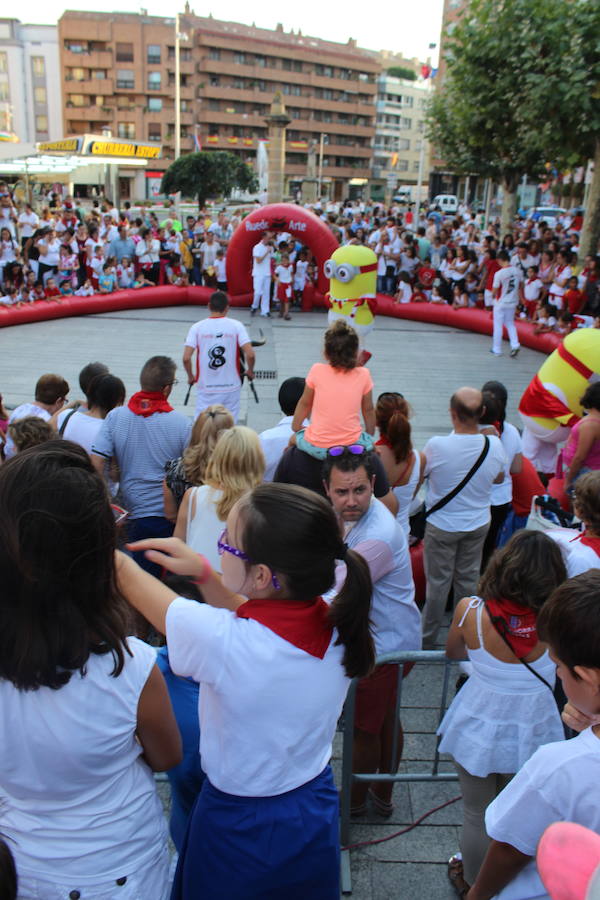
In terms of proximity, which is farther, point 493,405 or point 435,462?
point 493,405

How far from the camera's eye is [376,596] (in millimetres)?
2969

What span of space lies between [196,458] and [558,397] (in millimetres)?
3762

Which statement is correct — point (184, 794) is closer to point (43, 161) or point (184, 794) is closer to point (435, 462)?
point (435, 462)

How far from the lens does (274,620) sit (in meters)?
1.67

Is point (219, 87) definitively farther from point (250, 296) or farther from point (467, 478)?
point (467, 478)

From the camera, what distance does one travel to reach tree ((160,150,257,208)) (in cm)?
4281

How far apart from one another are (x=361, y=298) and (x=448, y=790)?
27.7 feet

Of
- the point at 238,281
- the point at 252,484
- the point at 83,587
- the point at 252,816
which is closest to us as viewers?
the point at 83,587

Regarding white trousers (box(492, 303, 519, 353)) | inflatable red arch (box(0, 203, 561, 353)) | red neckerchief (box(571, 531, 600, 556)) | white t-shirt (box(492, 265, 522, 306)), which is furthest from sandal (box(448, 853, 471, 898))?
inflatable red arch (box(0, 203, 561, 353))

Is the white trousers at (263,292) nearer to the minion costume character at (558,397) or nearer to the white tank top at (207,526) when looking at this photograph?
the minion costume character at (558,397)

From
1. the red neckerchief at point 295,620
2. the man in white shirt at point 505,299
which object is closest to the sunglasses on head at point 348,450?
the red neckerchief at point 295,620

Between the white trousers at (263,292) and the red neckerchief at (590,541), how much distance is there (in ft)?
41.7

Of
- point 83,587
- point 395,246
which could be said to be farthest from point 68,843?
point 395,246

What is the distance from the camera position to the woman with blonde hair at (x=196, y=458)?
359cm
